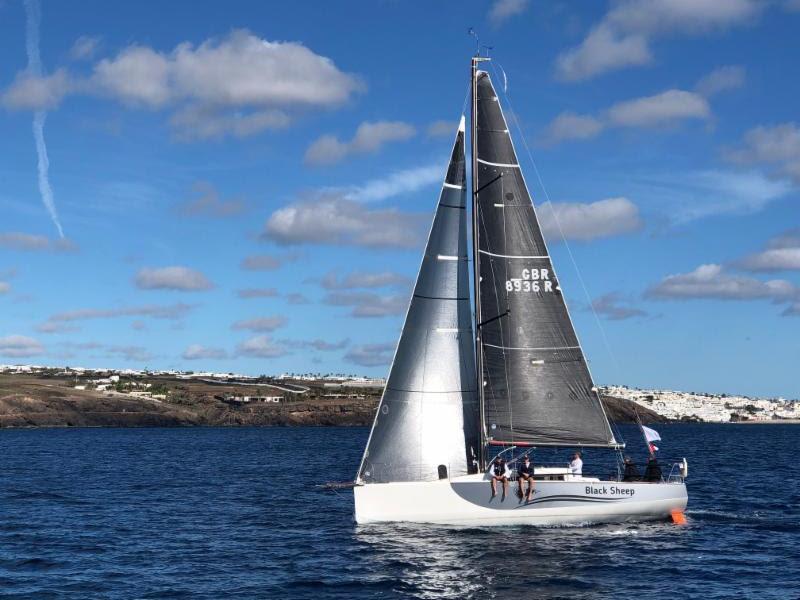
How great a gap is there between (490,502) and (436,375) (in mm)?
5310

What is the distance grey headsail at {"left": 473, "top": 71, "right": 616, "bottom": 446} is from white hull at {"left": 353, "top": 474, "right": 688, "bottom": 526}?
6.96ft

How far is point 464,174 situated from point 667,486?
48.9 feet

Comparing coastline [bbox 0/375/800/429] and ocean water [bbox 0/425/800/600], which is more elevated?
coastline [bbox 0/375/800/429]

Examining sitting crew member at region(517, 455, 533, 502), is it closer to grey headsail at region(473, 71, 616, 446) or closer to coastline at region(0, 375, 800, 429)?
grey headsail at region(473, 71, 616, 446)

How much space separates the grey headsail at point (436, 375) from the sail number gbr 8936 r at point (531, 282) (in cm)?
191

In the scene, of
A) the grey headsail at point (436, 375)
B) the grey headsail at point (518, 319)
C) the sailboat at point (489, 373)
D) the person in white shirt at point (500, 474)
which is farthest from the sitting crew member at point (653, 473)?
the grey headsail at point (436, 375)

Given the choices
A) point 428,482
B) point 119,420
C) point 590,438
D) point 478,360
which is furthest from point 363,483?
point 119,420

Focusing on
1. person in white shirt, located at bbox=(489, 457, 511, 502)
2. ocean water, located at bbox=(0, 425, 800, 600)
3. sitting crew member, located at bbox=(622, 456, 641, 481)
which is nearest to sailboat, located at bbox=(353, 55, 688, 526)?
person in white shirt, located at bbox=(489, 457, 511, 502)

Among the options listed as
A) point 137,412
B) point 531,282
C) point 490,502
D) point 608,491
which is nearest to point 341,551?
point 490,502

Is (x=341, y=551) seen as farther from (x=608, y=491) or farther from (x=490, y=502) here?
(x=608, y=491)

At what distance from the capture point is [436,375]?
116 ft

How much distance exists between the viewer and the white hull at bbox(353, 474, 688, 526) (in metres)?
33.8

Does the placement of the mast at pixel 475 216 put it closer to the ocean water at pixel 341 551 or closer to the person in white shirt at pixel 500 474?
the person in white shirt at pixel 500 474

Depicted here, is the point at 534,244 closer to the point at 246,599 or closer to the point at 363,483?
the point at 363,483
